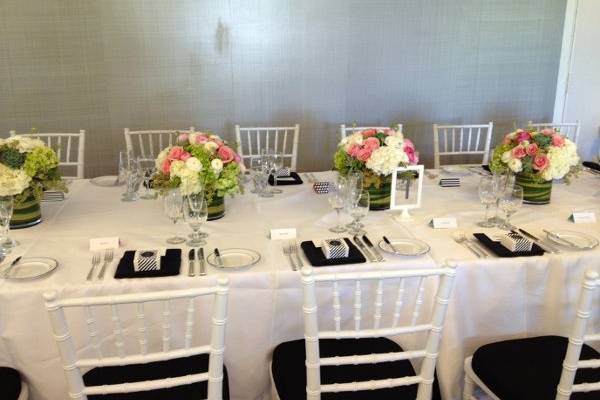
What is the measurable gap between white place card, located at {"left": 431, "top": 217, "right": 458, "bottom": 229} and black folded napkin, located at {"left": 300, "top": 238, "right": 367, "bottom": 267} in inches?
17.0

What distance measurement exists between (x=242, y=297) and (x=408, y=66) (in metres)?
3.13

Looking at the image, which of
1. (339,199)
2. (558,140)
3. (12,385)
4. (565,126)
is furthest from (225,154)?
(565,126)

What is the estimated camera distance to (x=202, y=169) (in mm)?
2145

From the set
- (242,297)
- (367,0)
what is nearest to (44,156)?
(242,297)

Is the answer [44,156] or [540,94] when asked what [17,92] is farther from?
[540,94]

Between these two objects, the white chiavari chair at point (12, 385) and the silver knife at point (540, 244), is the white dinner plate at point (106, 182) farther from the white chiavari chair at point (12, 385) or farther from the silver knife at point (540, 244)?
the silver knife at point (540, 244)

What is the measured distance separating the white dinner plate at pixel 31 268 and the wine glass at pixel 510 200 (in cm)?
175

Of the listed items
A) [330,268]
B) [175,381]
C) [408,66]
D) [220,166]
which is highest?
[408,66]

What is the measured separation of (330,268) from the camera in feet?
5.94

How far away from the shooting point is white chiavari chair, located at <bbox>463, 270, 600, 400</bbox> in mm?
1475

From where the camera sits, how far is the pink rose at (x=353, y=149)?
236cm

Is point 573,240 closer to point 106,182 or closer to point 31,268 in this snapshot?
point 31,268

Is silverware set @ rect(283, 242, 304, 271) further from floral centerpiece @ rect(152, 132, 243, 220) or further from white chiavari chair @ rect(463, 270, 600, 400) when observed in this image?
white chiavari chair @ rect(463, 270, 600, 400)

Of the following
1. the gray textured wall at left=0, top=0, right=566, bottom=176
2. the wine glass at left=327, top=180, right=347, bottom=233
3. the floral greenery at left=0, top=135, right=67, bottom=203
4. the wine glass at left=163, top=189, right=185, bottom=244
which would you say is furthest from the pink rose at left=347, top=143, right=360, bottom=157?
the gray textured wall at left=0, top=0, right=566, bottom=176
